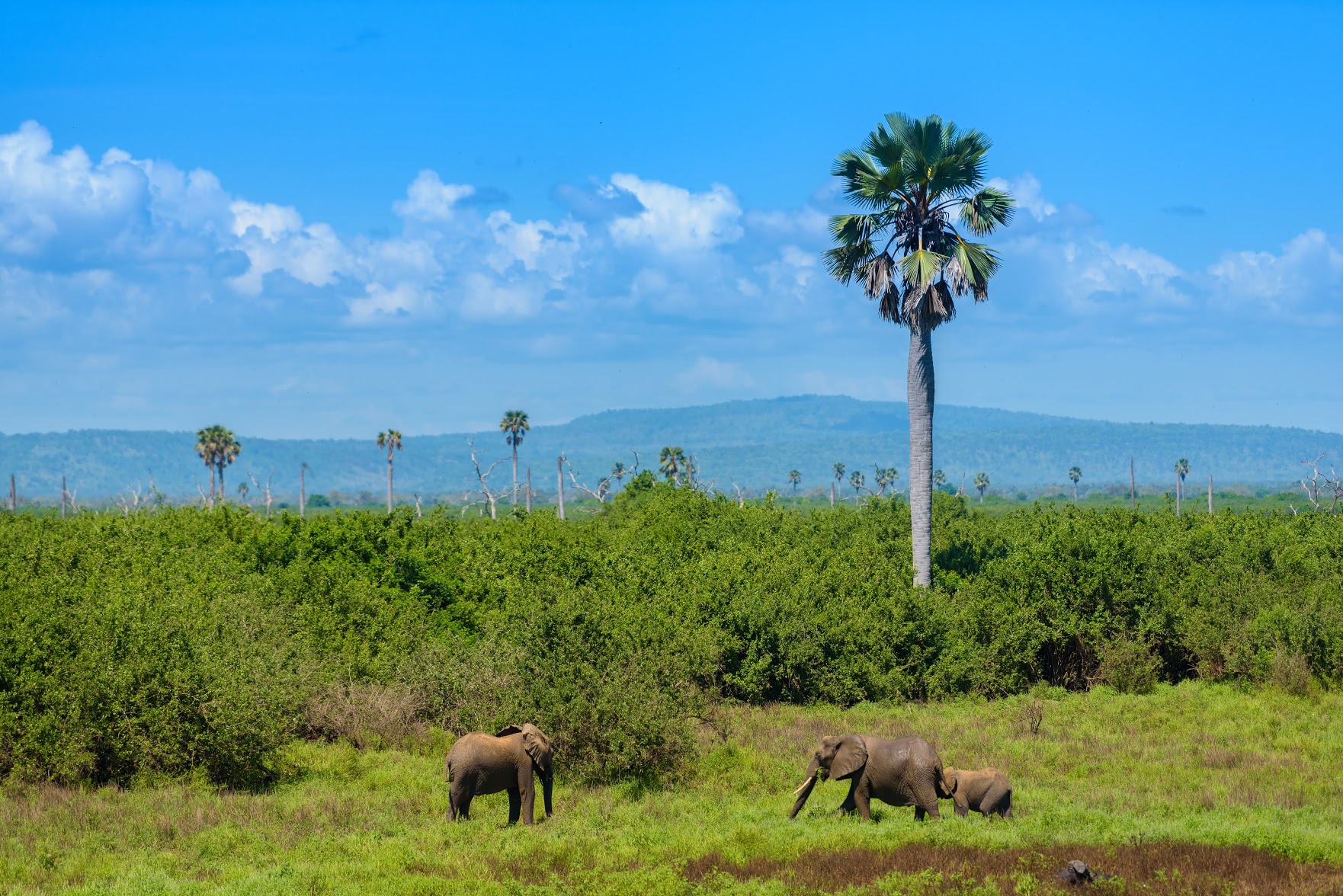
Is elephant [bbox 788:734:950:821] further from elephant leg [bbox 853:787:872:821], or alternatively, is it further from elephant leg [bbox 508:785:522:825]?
elephant leg [bbox 508:785:522:825]

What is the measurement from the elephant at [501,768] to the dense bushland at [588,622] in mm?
2857

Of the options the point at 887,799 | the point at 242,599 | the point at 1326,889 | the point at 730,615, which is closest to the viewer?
the point at 1326,889

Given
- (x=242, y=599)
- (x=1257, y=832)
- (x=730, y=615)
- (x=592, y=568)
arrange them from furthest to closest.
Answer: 1. (x=592, y=568)
2. (x=730, y=615)
3. (x=242, y=599)
4. (x=1257, y=832)

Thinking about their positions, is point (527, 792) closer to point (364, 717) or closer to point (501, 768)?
point (501, 768)

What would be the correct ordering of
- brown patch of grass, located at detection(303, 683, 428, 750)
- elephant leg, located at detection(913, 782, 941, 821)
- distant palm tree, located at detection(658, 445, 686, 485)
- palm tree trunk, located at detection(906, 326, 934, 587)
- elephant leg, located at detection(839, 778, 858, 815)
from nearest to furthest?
elephant leg, located at detection(913, 782, 941, 821)
elephant leg, located at detection(839, 778, 858, 815)
brown patch of grass, located at detection(303, 683, 428, 750)
palm tree trunk, located at detection(906, 326, 934, 587)
distant palm tree, located at detection(658, 445, 686, 485)

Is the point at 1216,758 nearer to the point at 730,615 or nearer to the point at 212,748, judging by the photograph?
the point at 730,615

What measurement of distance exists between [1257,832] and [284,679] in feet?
49.9

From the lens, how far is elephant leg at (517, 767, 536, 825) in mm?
16516

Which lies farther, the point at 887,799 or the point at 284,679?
the point at 284,679

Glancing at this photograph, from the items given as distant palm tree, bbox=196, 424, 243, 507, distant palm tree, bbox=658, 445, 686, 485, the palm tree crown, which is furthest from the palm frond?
distant palm tree, bbox=196, 424, 243, 507

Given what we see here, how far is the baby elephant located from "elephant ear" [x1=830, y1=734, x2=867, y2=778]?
1.22 metres

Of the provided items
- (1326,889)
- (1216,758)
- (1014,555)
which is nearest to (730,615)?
(1014,555)

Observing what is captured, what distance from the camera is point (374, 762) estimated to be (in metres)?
20.9

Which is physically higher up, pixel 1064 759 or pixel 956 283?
pixel 956 283
